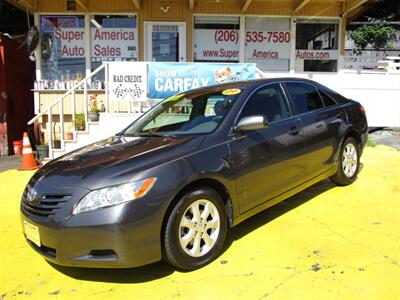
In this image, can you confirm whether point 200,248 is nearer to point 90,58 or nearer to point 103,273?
point 103,273

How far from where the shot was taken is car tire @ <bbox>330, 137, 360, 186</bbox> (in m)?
5.53

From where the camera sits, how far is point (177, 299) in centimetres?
310

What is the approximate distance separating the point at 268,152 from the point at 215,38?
301 inches

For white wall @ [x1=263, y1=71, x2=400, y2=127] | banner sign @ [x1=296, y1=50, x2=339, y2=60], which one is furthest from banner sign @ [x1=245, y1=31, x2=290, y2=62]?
white wall @ [x1=263, y1=71, x2=400, y2=127]

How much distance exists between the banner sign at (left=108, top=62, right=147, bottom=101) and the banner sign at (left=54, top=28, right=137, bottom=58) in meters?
2.58

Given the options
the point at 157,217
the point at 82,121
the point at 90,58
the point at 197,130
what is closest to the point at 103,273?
the point at 157,217

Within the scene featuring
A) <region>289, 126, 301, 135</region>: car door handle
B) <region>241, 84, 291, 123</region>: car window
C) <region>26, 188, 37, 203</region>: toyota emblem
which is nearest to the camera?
<region>26, 188, 37, 203</region>: toyota emblem

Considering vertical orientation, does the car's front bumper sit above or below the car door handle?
below

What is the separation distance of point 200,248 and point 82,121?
6.19 metres

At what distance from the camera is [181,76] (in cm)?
869

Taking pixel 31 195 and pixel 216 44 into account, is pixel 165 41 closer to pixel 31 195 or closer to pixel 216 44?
pixel 216 44

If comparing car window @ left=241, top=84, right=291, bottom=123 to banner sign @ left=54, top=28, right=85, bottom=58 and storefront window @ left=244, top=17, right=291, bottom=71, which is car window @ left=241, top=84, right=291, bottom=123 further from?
banner sign @ left=54, top=28, right=85, bottom=58

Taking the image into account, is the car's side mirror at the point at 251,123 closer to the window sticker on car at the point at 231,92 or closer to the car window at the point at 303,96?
the window sticker on car at the point at 231,92

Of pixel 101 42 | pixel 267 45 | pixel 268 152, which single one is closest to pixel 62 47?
pixel 101 42
